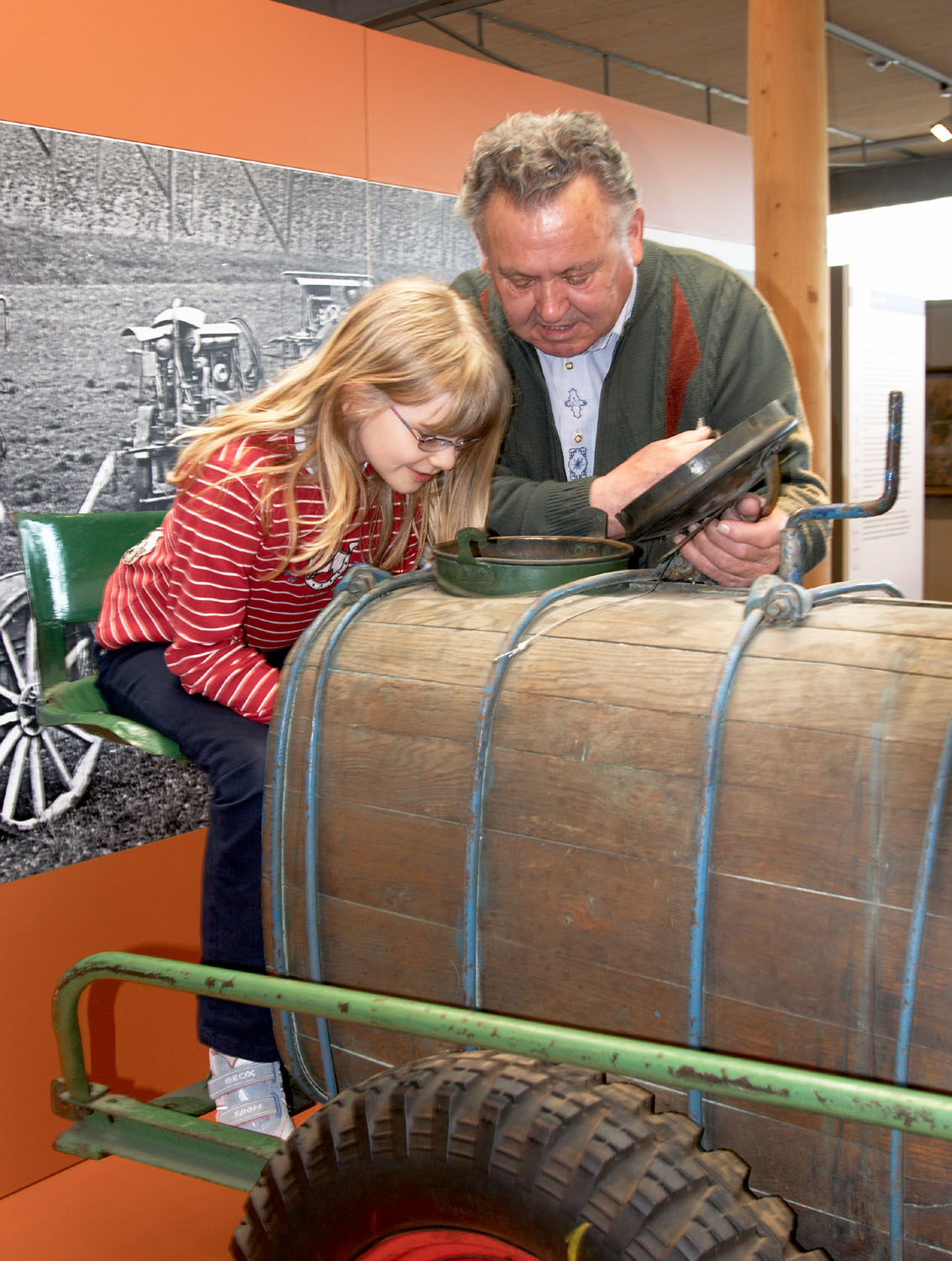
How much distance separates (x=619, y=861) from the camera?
1.42 metres

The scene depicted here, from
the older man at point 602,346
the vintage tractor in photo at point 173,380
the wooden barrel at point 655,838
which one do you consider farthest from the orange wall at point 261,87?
the wooden barrel at point 655,838

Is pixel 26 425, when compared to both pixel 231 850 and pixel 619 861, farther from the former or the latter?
pixel 619 861

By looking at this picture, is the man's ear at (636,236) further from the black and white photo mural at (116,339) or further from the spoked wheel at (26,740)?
the spoked wheel at (26,740)

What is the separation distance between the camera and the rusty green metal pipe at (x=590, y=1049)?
1.09 m

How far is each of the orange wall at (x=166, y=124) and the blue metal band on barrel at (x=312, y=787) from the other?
1176 mm

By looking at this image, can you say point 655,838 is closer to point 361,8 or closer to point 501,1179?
point 501,1179

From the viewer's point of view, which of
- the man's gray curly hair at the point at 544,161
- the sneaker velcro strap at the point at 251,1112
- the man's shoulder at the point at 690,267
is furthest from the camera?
the man's shoulder at the point at 690,267

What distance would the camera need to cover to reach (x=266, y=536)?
212 centimetres

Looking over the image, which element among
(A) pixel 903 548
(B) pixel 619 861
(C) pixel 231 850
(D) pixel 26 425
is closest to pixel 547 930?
(B) pixel 619 861

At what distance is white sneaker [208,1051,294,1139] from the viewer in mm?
1958

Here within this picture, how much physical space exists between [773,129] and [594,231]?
2.82m

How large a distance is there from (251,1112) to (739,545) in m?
1.21

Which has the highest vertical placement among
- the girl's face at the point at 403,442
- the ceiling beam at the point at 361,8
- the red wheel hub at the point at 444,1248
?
the ceiling beam at the point at 361,8

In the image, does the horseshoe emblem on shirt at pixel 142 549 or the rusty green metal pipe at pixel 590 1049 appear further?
the horseshoe emblem on shirt at pixel 142 549
